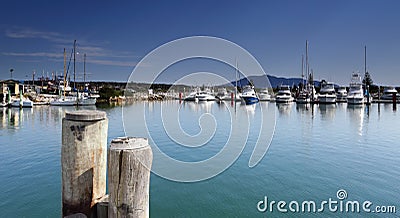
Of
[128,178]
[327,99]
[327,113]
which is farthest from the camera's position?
[327,99]

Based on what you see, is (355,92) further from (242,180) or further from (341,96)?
(242,180)

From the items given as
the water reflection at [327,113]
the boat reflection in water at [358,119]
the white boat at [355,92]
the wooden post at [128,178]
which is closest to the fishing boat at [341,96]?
the white boat at [355,92]

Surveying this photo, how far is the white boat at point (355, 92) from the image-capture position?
58.2m

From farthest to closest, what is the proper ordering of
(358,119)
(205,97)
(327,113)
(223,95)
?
(223,95) → (205,97) → (327,113) → (358,119)

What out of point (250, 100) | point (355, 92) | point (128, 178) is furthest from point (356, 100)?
point (128, 178)

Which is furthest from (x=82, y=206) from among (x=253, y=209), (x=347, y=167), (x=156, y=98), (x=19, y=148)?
(x=156, y=98)

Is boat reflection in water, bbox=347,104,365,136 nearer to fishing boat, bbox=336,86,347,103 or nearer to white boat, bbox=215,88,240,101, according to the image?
white boat, bbox=215,88,240,101

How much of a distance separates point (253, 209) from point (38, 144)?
512 inches

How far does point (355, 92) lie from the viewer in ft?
206

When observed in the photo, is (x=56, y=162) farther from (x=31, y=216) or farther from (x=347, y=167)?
(x=347, y=167)

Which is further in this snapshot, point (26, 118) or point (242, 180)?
point (26, 118)

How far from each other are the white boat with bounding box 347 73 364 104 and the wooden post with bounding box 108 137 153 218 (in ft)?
212

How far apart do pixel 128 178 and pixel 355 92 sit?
70274mm

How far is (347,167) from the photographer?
10531 mm
